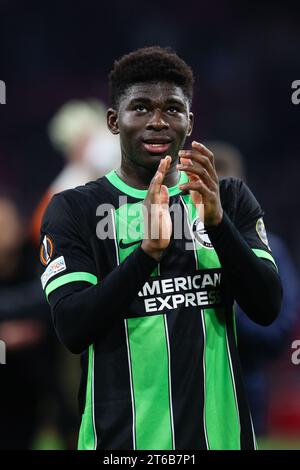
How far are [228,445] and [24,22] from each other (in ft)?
26.6

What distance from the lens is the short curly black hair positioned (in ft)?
8.80

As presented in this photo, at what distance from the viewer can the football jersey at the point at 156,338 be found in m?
2.51

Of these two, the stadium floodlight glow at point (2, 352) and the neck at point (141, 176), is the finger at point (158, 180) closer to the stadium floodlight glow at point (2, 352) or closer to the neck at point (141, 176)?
the neck at point (141, 176)

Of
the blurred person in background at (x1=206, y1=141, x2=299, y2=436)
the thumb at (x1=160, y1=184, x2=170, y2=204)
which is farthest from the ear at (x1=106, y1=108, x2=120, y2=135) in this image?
the blurred person in background at (x1=206, y1=141, x2=299, y2=436)

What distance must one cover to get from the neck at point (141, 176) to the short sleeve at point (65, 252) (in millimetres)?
204

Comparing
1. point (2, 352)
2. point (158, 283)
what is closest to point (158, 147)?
point (158, 283)

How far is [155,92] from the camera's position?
2.64 metres

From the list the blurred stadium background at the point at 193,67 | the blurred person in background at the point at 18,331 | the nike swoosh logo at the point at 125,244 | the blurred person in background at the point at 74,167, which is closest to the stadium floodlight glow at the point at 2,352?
the blurred person in background at the point at 18,331

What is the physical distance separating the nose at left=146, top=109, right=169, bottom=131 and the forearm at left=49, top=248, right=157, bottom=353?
1.32ft

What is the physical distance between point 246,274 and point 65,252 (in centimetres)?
55

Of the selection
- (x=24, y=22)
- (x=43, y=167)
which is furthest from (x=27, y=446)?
(x=24, y=22)

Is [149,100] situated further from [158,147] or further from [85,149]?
[85,149]

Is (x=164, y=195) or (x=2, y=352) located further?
(x=2, y=352)

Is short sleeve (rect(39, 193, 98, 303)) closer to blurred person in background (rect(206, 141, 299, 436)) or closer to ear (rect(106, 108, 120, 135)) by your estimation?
ear (rect(106, 108, 120, 135))
